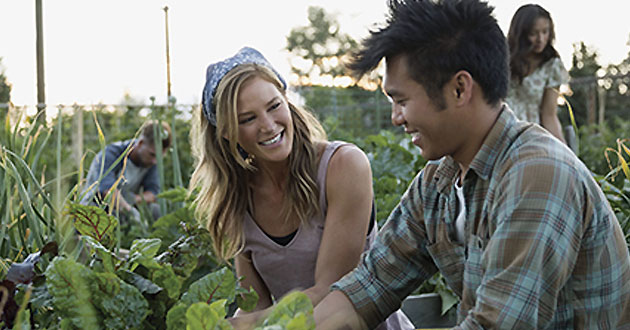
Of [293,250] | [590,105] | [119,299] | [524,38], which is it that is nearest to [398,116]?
[119,299]

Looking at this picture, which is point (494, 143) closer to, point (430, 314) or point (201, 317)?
point (201, 317)

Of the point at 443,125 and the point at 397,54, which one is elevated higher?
the point at 397,54

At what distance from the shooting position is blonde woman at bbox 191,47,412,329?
211cm

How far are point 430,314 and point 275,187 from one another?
0.86 metres

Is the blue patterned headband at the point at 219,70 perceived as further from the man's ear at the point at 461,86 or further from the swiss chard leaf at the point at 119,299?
the swiss chard leaf at the point at 119,299

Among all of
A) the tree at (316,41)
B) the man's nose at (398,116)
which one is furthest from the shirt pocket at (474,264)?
the tree at (316,41)

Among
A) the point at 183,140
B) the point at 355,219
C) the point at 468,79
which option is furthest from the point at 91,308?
the point at 183,140

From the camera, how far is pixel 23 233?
1764 millimetres

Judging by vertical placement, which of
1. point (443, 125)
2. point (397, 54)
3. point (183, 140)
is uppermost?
point (397, 54)

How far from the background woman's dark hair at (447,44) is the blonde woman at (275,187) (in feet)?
2.44

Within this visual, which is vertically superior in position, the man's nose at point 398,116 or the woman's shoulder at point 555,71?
the woman's shoulder at point 555,71

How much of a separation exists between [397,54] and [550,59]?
2839 millimetres

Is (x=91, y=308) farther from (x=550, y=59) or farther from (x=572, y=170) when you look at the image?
(x=550, y=59)

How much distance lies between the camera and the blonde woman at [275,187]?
2111 mm
